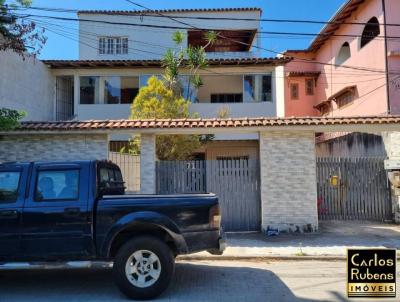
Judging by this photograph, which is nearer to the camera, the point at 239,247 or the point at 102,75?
the point at 239,247

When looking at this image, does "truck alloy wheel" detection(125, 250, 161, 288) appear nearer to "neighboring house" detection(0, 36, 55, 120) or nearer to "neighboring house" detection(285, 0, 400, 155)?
"neighboring house" detection(0, 36, 55, 120)

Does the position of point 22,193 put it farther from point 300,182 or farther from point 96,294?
point 300,182

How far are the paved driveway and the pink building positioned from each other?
9.67 metres

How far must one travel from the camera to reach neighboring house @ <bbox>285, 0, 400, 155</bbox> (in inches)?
770

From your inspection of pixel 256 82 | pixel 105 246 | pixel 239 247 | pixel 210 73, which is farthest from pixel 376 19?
pixel 105 246

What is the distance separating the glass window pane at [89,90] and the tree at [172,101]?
3.45m

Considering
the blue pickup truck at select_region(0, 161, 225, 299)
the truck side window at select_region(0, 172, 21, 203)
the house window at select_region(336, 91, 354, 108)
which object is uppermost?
the house window at select_region(336, 91, 354, 108)

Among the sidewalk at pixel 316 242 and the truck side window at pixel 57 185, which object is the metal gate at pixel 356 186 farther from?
the truck side window at pixel 57 185

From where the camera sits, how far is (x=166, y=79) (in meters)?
18.9

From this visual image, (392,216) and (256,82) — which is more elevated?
(256,82)

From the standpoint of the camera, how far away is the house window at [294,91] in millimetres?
32281

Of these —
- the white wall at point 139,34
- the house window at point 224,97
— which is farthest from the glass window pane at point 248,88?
the white wall at point 139,34

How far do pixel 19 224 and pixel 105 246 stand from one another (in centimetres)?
125

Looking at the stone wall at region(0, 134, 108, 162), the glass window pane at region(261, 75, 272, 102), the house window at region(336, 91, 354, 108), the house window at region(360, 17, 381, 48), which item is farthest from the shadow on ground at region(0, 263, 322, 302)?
the house window at region(336, 91, 354, 108)
